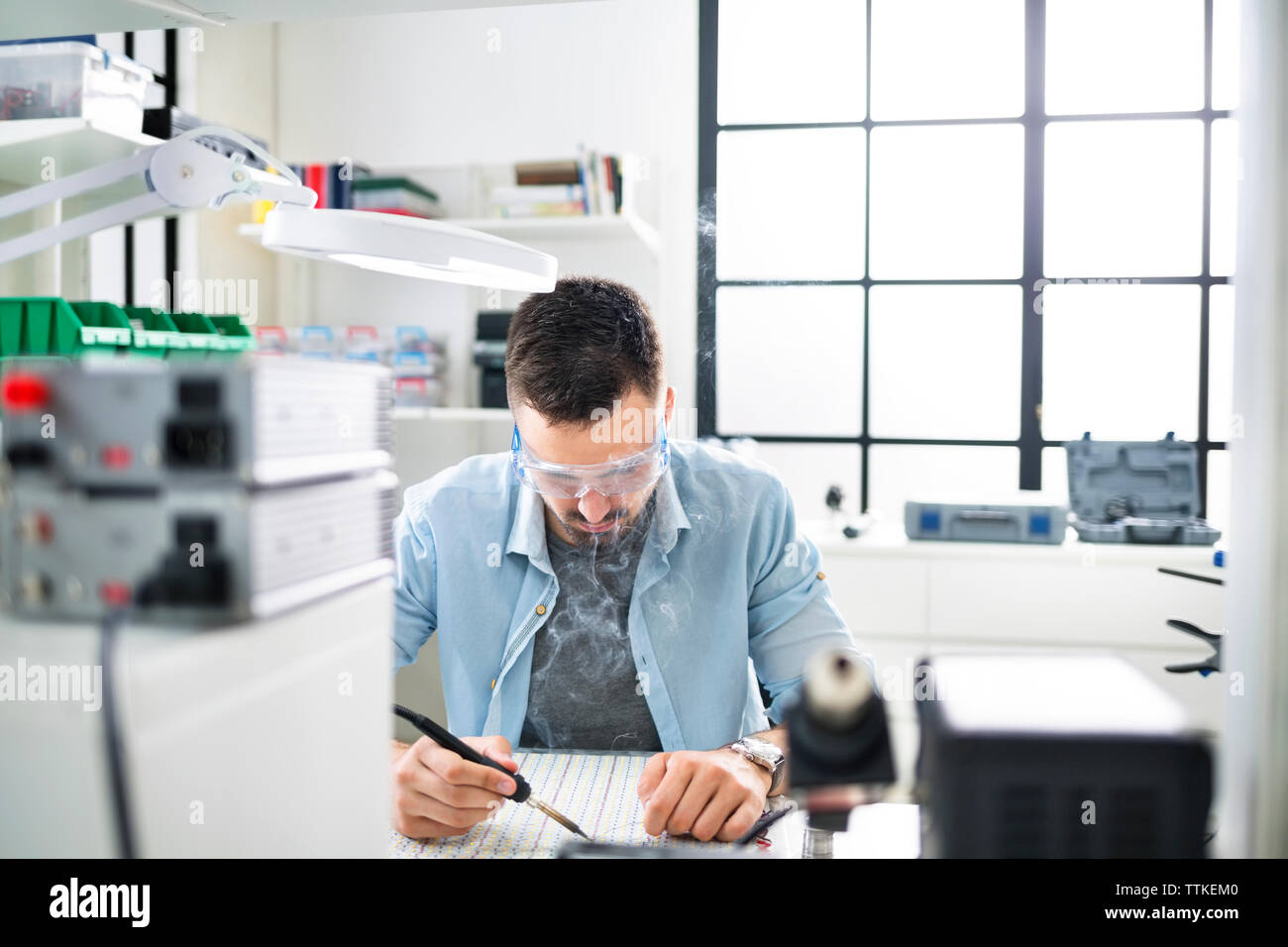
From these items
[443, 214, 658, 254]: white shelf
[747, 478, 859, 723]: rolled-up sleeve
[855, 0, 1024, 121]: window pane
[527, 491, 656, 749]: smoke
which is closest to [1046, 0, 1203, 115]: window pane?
[855, 0, 1024, 121]: window pane

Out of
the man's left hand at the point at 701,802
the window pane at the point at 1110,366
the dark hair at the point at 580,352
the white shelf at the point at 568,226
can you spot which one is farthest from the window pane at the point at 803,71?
the man's left hand at the point at 701,802

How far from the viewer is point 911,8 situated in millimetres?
2268

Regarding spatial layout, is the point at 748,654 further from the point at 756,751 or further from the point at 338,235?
the point at 338,235

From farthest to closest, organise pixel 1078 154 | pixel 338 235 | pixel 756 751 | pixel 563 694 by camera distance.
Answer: pixel 1078 154 → pixel 563 694 → pixel 756 751 → pixel 338 235

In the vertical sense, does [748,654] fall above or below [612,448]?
below

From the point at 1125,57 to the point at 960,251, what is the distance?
28.6 inches

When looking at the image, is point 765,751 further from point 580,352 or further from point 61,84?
point 61,84

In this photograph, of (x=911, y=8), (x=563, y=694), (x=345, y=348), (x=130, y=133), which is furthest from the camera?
(x=911, y=8)

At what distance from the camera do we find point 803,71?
2.28 metres

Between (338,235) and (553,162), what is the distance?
68.7 inches

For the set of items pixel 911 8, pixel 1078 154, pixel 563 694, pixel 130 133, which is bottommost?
pixel 563 694

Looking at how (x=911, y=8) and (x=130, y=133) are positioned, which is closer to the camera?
(x=130, y=133)

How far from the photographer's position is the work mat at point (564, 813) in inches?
31.3

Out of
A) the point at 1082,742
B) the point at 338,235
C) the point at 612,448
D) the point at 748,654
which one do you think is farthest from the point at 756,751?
the point at 338,235
